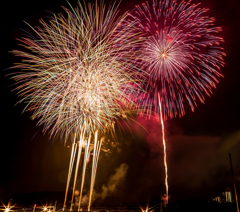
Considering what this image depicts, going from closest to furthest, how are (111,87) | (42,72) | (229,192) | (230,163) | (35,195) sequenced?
(42,72) < (111,87) < (230,163) < (229,192) < (35,195)

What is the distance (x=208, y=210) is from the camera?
41.0m

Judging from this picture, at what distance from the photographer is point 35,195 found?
320 feet

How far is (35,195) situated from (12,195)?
10122mm

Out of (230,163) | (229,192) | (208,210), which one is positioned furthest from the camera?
(229,192)

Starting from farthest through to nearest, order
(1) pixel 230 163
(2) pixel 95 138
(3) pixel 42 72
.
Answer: (1) pixel 230 163 → (2) pixel 95 138 → (3) pixel 42 72

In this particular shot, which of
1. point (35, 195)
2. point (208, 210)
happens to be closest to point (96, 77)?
point (208, 210)

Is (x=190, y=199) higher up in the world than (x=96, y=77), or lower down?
lower down

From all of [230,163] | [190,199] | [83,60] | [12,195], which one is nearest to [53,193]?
[12,195]

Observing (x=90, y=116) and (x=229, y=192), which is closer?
(x=90, y=116)

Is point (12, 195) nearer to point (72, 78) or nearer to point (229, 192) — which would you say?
point (229, 192)

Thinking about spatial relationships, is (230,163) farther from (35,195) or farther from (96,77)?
(35,195)

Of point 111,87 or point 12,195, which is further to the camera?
point 12,195

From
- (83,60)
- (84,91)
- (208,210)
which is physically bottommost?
(208,210)

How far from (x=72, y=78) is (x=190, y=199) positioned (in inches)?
2392
